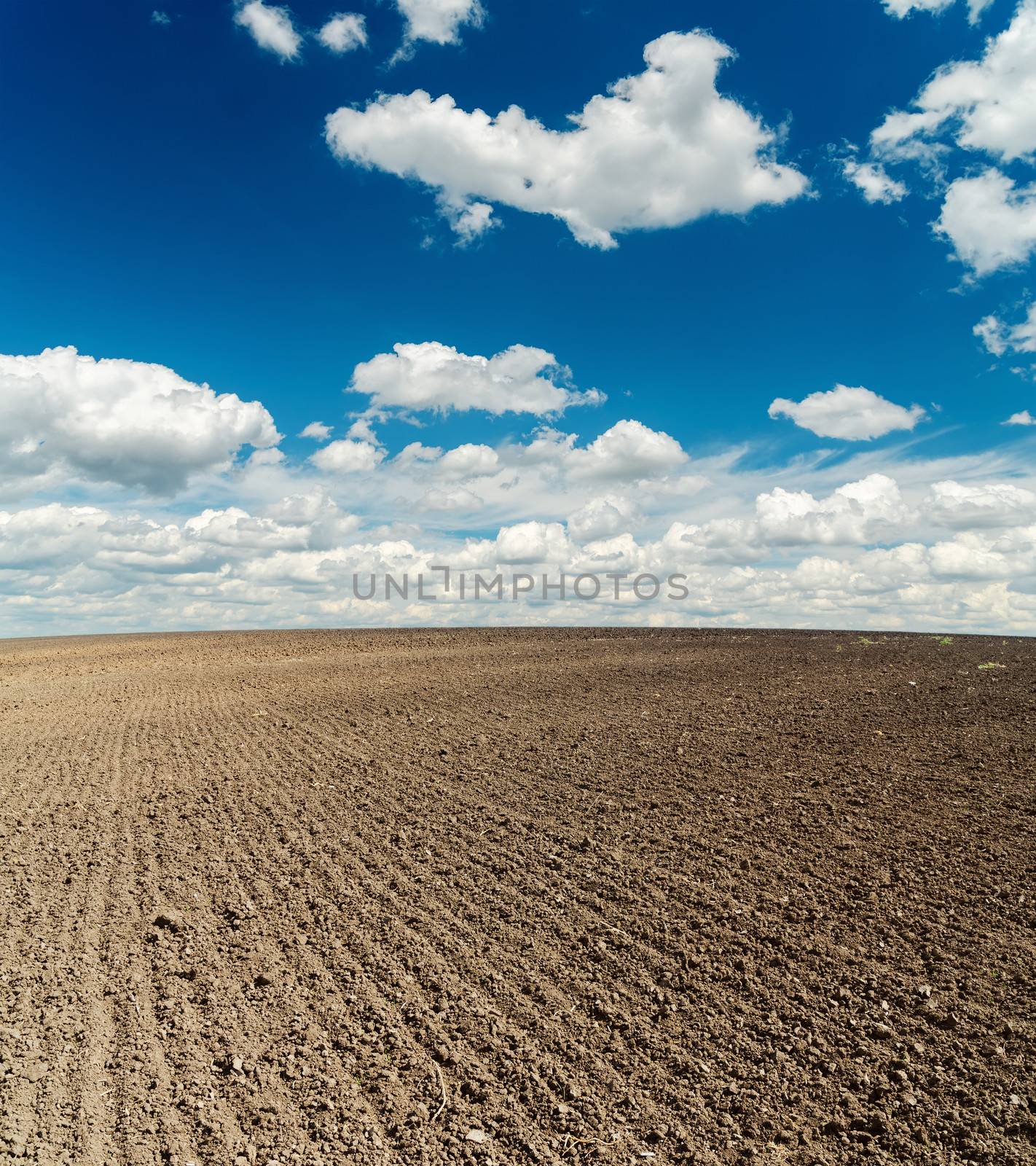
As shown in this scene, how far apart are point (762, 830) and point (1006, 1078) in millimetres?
3409

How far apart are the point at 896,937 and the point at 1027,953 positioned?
0.86m

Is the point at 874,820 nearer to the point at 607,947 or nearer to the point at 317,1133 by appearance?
the point at 607,947

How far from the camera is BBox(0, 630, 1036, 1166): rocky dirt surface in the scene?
4.27 m

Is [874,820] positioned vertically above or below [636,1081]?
above

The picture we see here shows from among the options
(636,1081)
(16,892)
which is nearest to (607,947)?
(636,1081)

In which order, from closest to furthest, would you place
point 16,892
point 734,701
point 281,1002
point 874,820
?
point 281,1002
point 16,892
point 874,820
point 734,701

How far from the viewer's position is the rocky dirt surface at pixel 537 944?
168 inches

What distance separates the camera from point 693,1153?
405cm

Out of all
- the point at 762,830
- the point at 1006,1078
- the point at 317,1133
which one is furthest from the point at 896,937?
the point at 317,1133

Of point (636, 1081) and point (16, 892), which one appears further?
point (16, 892)

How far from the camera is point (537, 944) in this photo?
603 centimetres

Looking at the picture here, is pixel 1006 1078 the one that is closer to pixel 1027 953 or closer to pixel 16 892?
pixel 1027 953

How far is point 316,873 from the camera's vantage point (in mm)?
7578

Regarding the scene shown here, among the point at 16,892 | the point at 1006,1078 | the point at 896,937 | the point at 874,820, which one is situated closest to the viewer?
the point at 1006,1078
